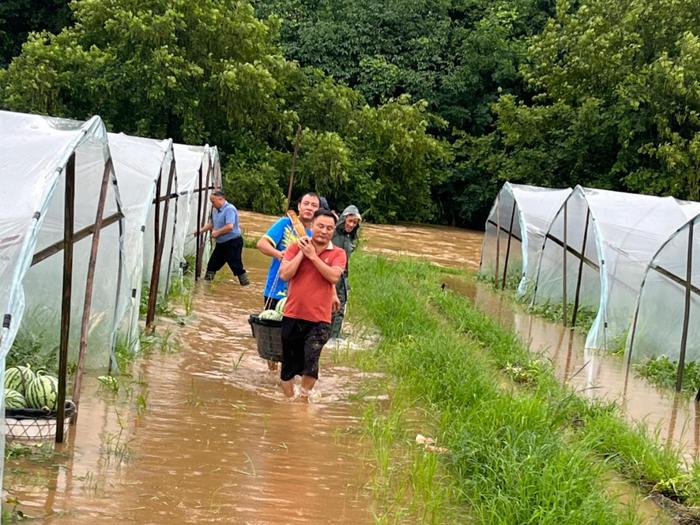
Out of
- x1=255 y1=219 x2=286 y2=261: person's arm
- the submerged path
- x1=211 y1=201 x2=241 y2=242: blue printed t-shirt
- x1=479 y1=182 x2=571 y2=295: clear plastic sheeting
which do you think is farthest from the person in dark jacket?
x1=479 y1=182 x2=571 y2=295: clear plastic sheeting

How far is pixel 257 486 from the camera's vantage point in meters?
5.23

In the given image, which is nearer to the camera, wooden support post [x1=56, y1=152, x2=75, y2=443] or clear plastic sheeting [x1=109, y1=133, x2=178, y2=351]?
wooden support post [x1=56, y1=152, x2=75, y2=443]

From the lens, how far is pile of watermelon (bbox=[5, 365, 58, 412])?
559 centimetres

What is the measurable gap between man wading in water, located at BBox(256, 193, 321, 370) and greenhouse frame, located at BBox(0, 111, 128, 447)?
4.18 feet

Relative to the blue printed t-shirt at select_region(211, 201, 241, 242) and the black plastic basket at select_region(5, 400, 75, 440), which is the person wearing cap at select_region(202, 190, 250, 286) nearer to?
the blue printed t-shirt at select_region(211, 201, 241, 242)

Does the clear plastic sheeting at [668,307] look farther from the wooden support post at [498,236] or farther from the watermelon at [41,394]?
the wooden support post at [498,236]

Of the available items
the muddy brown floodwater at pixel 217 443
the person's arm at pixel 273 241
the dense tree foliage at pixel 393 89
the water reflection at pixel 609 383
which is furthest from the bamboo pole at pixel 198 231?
the dense tree foliage at pixel 393 89

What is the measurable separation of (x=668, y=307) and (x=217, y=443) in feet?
22.5

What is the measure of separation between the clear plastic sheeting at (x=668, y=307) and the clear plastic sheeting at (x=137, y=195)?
592 centimetres

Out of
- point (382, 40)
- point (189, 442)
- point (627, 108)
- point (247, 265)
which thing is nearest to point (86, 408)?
point (189, 442)

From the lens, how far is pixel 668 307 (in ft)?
35.6

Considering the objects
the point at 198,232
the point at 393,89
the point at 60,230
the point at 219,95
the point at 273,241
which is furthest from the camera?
the point at 393,89

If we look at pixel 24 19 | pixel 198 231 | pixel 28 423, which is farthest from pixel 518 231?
pixel 24 19

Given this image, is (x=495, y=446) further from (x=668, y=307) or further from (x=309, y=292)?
(x=668, y=307)
